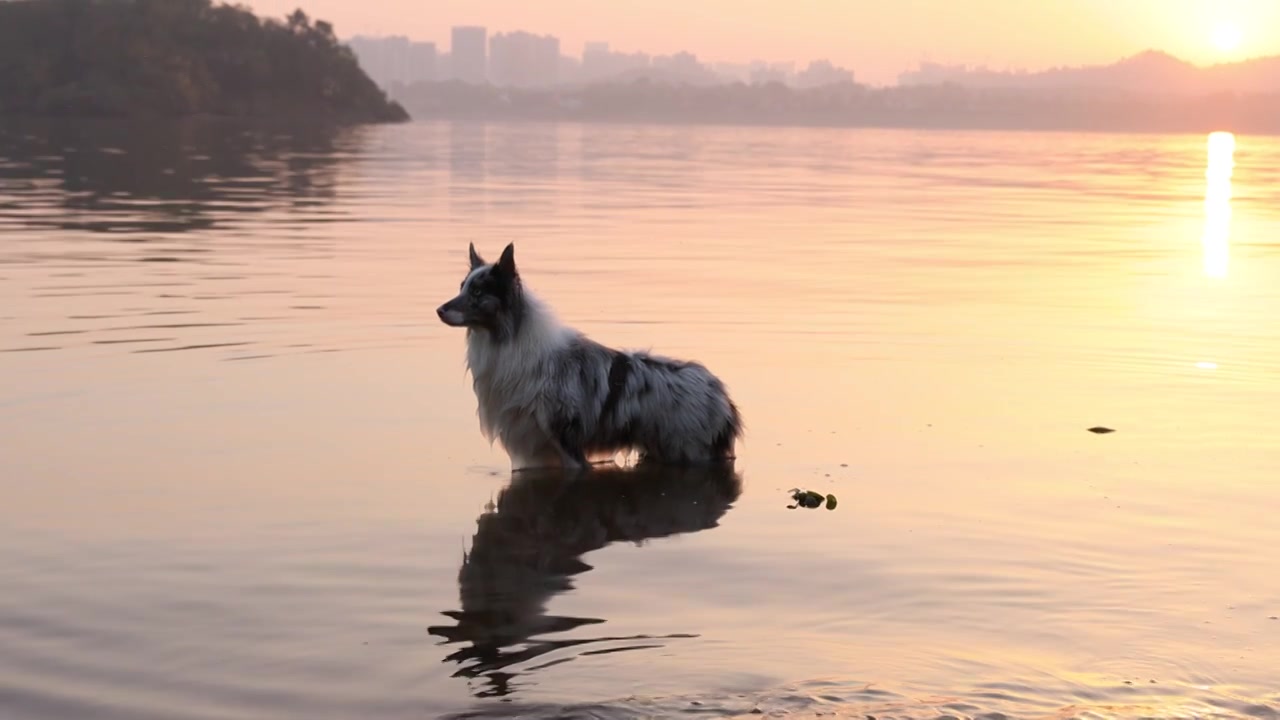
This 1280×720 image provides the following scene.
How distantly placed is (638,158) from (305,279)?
51.3 metres

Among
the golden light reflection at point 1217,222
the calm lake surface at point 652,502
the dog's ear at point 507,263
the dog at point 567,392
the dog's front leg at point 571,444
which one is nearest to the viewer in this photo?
the calm lake surface at point 652,502

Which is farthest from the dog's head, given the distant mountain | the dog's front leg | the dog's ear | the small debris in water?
the distant mountain

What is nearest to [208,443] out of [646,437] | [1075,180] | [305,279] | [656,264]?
[646,437]

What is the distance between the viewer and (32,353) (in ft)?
46.6

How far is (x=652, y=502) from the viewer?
33.2 feet

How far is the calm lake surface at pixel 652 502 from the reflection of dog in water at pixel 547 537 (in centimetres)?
3

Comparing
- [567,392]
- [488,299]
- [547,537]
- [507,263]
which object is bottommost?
[547,537]

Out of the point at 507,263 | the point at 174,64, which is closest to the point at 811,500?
the point at 507,263

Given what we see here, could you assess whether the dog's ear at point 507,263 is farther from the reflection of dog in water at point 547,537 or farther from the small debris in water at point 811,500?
the small debris in water at point 811,500

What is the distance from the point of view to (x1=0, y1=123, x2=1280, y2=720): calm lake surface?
6.62 m

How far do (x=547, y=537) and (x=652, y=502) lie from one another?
3.61 feet

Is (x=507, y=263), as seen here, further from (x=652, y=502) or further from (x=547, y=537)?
(x=547, y=537)

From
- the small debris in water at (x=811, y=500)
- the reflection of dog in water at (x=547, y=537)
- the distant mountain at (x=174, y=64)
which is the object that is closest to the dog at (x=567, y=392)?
the reflection of dog in water at (x=547, y=537)

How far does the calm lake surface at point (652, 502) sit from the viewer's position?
6.62 metres
